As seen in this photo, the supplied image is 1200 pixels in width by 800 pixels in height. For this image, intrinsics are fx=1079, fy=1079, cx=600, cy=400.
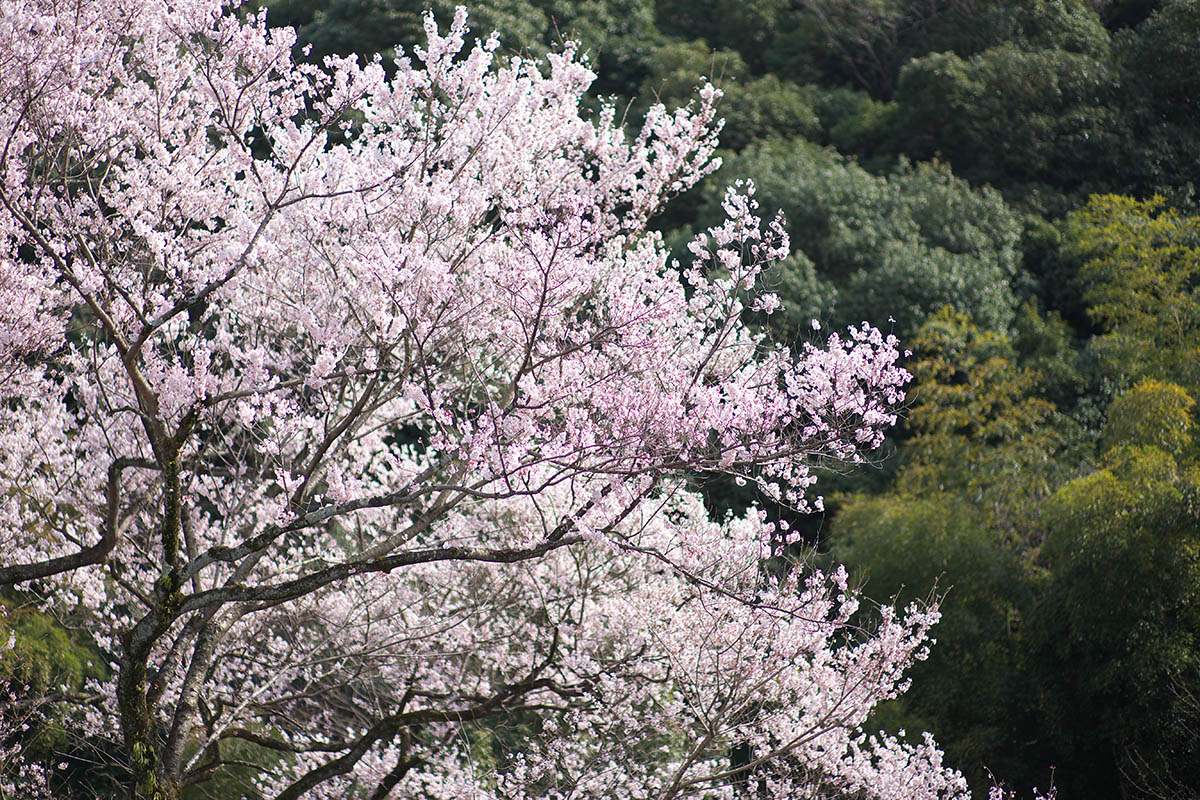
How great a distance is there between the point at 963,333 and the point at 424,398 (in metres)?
11.4

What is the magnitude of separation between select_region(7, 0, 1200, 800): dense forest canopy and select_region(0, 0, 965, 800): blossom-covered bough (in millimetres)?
223

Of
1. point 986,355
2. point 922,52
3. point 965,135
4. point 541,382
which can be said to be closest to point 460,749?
point 541,382

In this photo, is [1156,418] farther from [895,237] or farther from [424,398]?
[424,398]

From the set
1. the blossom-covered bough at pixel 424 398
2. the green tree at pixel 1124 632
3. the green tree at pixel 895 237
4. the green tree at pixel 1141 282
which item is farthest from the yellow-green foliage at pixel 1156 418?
the blossom-covered bough at pixel 424 398

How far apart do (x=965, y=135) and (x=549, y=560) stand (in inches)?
565

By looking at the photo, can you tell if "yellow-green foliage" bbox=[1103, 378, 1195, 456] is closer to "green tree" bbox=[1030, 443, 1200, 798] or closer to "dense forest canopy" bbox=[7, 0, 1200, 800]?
"dense forest canopy" bbox=[7, 0, 1200, 800]

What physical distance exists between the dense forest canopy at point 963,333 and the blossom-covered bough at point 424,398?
0.22m

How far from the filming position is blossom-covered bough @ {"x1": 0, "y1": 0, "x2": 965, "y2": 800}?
445cm

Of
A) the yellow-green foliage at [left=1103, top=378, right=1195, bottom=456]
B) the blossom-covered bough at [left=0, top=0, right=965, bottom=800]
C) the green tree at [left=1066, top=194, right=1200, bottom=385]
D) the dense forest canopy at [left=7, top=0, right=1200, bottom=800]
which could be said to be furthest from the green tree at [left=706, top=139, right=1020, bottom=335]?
the blossom-covered bough at [left=0, top=0, right=965, bottom=800]

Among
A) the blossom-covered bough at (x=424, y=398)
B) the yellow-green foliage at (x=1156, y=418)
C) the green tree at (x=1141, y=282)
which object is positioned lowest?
the blossom-covered bough at (x=424, y=398)

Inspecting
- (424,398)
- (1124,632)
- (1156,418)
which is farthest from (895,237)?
(424,398)

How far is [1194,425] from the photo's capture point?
11.6m

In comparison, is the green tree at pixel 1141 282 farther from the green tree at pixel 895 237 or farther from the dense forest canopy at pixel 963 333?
the green tree at pixel 895 237

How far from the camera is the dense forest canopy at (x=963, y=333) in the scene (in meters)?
9.23
